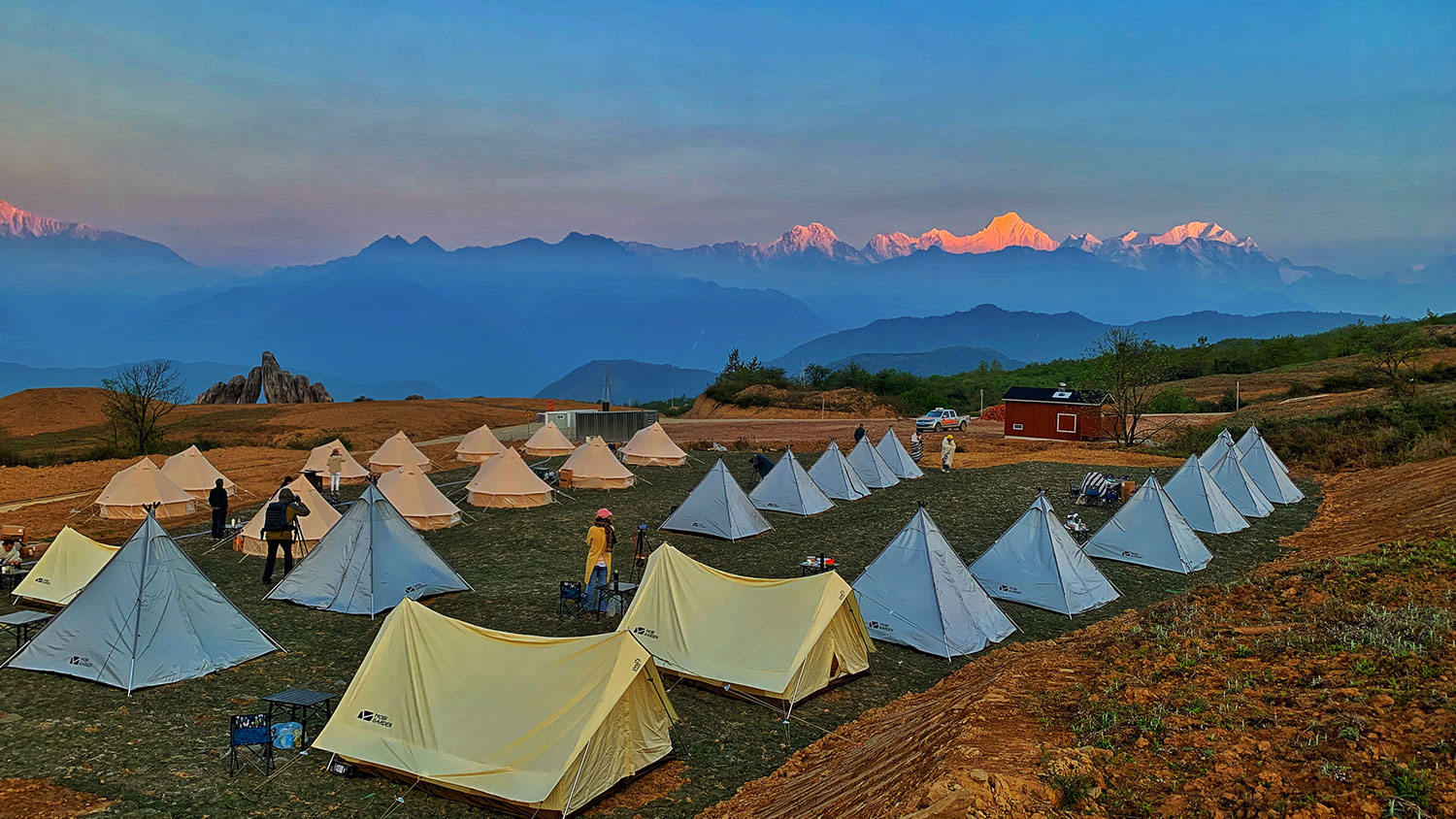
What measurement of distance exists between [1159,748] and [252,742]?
870 cm

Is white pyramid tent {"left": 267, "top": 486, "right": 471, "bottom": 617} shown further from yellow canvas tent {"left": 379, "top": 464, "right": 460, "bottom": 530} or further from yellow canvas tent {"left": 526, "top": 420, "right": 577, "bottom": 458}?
yellow canvas tent {"left": 526, "top": 420, "right": 577, "bottom": 458}

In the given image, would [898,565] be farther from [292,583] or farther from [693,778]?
[292,583]

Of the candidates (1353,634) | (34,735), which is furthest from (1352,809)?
(34,735)

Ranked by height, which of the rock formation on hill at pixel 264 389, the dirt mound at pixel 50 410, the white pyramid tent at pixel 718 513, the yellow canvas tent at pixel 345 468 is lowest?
the white pyramid tent at pixel 718 513

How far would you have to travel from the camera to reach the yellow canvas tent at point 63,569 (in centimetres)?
1455

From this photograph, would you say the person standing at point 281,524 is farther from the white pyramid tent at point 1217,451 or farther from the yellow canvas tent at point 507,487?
the white pyramid tent at point 1217,451

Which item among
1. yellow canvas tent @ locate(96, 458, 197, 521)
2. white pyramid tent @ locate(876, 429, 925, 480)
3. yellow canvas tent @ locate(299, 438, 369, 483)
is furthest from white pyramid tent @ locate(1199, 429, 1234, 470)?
yellow canvas tent @ locate(96, 458, 197, 521)

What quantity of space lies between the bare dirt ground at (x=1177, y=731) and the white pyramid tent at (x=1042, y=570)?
469 cm

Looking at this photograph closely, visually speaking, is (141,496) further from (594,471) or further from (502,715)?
(502,715)

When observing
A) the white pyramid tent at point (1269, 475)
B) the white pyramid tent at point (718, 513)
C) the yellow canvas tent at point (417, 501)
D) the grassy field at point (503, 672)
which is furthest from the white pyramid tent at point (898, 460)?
the yellow canvas tent at point (417, 501)

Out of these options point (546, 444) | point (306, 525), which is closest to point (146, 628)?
point (306, 525)

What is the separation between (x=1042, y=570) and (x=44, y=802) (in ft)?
49.4

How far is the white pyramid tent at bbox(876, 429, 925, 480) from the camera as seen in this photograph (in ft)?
97.7

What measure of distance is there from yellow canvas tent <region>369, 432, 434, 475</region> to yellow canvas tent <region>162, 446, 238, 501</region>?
21.3 ft
